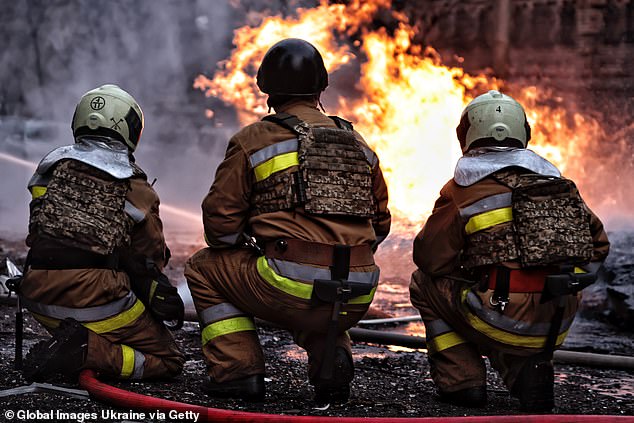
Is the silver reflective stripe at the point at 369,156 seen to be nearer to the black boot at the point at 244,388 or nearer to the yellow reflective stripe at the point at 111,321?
the black boot at the point at 244,388

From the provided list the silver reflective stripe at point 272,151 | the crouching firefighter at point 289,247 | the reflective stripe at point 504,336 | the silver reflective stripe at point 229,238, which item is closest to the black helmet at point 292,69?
the crouching firefighter at point 289,247

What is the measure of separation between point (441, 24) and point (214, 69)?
400 centimetres

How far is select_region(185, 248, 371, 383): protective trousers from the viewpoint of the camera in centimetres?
380

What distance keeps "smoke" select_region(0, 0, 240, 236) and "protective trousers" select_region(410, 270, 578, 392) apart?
33.7 feet

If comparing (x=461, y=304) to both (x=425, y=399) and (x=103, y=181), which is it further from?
(x=103, y=181)

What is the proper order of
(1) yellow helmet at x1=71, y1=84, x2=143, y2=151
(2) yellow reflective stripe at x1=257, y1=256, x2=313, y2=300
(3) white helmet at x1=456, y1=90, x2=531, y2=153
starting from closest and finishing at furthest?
(2) yellow reflective stripe at x1=257, y1=256, x2=313, y2=300 → (3) white helmet at x1=456, y1=90, x2=531, y2=153 → (1) yellow helmet at x1=71, y1=84, x2=143, y2=151

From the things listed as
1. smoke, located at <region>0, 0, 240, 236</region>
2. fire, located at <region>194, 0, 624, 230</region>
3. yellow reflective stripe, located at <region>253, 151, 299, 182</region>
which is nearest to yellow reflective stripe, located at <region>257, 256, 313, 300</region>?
yellow reflective stripe, located at <region>253, 151, 299, 182</region>

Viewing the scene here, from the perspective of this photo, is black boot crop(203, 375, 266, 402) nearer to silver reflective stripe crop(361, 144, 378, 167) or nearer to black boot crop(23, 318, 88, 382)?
black boot crop(23, 318, 88, 382)

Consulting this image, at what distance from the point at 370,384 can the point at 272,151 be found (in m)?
1.53

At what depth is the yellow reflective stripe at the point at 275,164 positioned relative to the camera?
3867 millimetres

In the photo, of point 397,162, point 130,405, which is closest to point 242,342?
point 130,405

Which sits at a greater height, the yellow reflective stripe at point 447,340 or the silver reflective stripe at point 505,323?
the silver reflective stripe at point 505,323

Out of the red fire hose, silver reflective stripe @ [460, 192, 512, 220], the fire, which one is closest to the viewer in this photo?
the red fire hose

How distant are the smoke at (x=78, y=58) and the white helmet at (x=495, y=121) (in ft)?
32.5
